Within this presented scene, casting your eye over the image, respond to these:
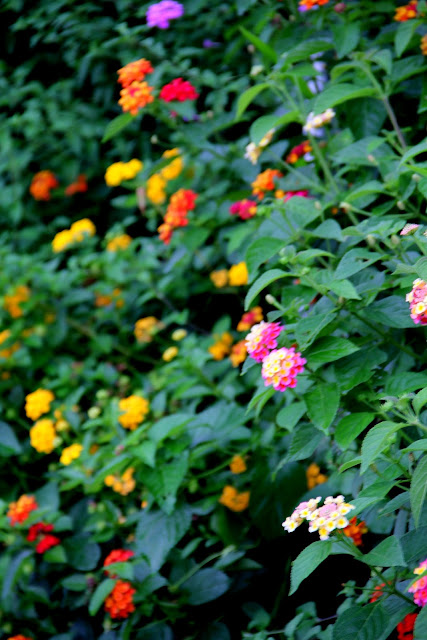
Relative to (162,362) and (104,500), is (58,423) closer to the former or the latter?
(104,500)

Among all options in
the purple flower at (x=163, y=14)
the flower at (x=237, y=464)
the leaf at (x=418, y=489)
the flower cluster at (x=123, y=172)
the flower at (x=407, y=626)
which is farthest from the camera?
the flower cluster at (x=123, y=172)

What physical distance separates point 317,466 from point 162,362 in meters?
0.97

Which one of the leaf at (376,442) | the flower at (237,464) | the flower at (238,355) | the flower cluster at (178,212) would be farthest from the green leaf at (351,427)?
the flower cluster at (178,212)

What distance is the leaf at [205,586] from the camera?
190cm

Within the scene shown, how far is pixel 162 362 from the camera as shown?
2859 mm

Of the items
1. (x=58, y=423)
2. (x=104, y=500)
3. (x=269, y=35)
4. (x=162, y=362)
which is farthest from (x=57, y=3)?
(x=104, y=500)

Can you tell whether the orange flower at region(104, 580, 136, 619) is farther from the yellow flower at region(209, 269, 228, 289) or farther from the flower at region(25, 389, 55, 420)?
the yellow flower at region(209, 269, 228, 289)

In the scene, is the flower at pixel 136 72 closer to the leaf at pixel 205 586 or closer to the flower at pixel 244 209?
the flower at pixel 244 209

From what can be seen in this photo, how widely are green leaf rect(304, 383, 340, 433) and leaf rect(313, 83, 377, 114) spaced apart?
0.70 m

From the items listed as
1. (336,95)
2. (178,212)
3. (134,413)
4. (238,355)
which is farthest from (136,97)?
(134,413)

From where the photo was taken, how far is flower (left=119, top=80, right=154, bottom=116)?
7.30 ft

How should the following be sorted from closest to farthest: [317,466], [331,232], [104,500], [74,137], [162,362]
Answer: [331,232]
[317,466]
[104,500]
[162,362]
[74,137]

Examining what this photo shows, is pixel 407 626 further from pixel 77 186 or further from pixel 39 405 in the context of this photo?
pixel 77 186

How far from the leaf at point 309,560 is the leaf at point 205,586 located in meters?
0.78
